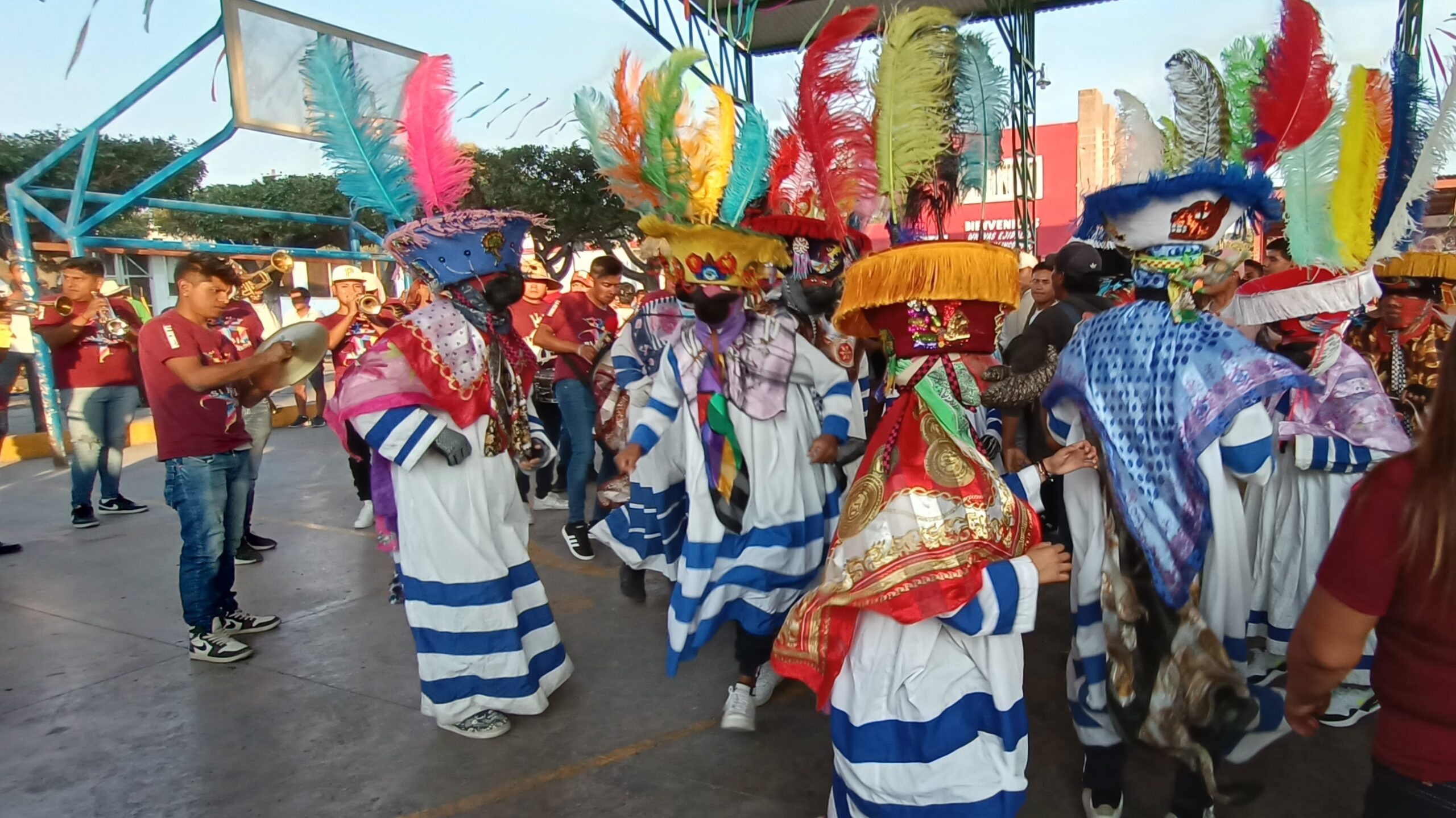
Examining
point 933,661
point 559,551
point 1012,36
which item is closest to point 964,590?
point 933,661

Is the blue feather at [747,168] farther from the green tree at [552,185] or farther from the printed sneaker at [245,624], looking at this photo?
the green tree at [552,185]

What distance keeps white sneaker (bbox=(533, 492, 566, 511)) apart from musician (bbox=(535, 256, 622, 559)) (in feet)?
2.46

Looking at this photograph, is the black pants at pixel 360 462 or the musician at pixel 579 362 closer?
the black pants at pixel 360 462

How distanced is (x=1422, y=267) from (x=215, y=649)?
588 cm

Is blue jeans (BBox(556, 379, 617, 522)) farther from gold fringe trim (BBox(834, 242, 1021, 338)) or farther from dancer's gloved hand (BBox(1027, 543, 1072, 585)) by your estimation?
dancer's gloved hand (BBox(1027, 543, 1072, 585))

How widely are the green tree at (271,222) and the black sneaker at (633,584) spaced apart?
20.7 metres

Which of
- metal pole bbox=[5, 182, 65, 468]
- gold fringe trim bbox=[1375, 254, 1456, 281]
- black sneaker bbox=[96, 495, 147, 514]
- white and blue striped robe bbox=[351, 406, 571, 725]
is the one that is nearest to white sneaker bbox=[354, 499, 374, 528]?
black sneaker bbox=[96, 495, 147, 514]

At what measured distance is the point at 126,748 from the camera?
345cm

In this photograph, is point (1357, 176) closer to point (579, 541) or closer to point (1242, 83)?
point (1242, 83)

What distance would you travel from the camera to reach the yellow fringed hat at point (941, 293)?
1986mm

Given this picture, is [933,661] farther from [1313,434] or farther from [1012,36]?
[1012,36]

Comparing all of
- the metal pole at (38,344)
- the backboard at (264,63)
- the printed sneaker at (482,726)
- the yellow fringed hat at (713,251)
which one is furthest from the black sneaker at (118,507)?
the yellow fringed hat at (713,251)

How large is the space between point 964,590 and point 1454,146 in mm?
2498

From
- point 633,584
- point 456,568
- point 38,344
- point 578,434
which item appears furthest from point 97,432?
point 456,568
